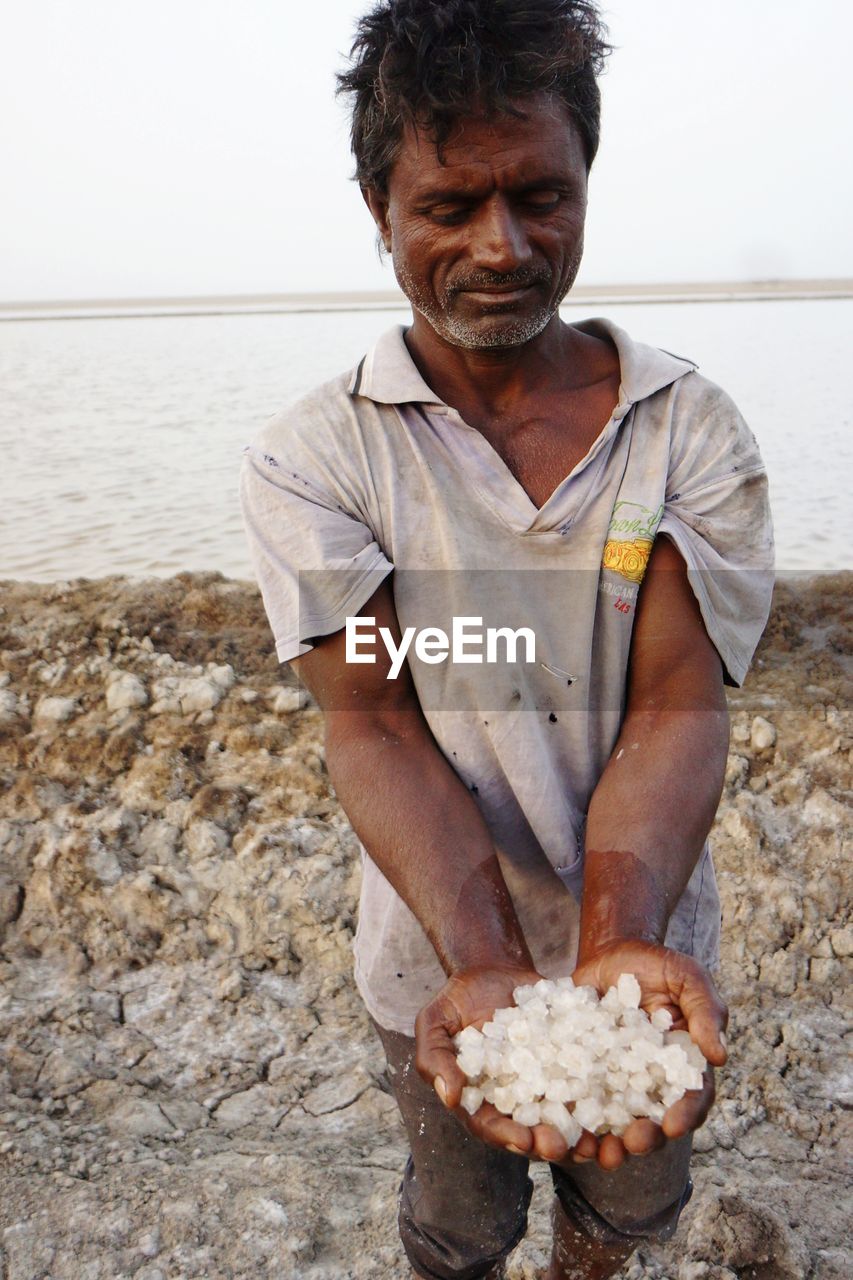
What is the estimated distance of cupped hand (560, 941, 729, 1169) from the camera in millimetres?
1320

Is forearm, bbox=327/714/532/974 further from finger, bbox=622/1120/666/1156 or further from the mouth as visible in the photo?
the mouth

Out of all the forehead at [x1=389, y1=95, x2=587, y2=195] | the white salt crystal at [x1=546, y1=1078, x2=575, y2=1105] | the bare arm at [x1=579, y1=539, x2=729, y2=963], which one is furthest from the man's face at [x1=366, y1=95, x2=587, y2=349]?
the white salt crystal at [x1=546, y1=1078, x2=575, y2=1105]

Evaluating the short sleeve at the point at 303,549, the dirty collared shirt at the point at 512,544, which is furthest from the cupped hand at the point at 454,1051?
the short sleeve at the point at 303,549

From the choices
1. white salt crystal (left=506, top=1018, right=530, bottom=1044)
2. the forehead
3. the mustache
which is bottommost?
white salt crystal (left=506, top=1018, right=530, bottom=1044)

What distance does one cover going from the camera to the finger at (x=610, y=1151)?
1.34m

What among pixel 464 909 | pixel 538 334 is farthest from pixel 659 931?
pixel 538 334

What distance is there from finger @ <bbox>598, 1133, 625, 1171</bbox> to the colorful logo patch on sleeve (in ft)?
2.49

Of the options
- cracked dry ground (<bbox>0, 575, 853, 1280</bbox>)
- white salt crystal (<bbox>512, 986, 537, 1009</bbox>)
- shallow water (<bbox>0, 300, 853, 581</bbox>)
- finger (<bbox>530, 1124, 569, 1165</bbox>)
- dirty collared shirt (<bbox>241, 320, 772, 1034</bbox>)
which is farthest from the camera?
shallow water (<bbox>0, 300, 853, 581</bbox>)

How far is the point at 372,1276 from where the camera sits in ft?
6.82

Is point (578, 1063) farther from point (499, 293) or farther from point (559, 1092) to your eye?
point (499, 293)

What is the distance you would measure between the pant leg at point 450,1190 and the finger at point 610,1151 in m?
0.35

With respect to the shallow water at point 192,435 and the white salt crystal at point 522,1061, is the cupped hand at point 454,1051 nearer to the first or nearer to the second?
the white salt crystal at point 522,1061

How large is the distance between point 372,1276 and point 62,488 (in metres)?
6.51

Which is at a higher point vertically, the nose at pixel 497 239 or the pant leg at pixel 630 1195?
the nose at pixel 497 239
